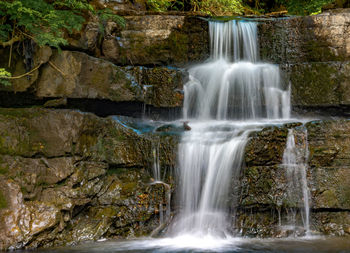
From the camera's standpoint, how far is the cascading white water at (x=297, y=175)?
17.1ft

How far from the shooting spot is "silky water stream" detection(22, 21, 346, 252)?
4609 millimetres

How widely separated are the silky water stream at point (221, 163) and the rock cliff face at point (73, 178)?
0.31 metres

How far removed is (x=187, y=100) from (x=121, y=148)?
2470 millimetres

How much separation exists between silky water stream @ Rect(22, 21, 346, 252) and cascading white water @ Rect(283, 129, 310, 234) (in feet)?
0.05

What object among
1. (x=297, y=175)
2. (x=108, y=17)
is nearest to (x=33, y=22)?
(x=108, y=17)

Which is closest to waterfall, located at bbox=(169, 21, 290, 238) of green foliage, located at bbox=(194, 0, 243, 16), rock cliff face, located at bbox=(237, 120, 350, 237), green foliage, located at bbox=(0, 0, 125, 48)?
rock cliff face, located at bbox=(237, 120, 350, 237)

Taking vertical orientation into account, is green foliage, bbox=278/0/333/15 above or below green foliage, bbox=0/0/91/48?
above

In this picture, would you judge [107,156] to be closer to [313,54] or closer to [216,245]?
[216,245]

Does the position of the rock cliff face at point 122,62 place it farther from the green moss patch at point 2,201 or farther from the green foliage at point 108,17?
the green moss patch at point 2,201

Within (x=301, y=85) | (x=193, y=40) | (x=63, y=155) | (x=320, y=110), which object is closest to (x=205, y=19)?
(x=193, y=40)

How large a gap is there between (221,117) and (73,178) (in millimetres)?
3734

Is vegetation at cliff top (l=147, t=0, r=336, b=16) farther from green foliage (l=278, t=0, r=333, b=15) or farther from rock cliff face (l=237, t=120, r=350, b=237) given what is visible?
rock cliff face (l=237, t=120, r=350, b=237)

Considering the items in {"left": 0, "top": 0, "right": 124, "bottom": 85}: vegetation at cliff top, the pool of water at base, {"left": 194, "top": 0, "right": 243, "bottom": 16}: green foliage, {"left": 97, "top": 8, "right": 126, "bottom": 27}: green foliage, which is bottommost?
the pool of water at base

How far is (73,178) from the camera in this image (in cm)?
514
